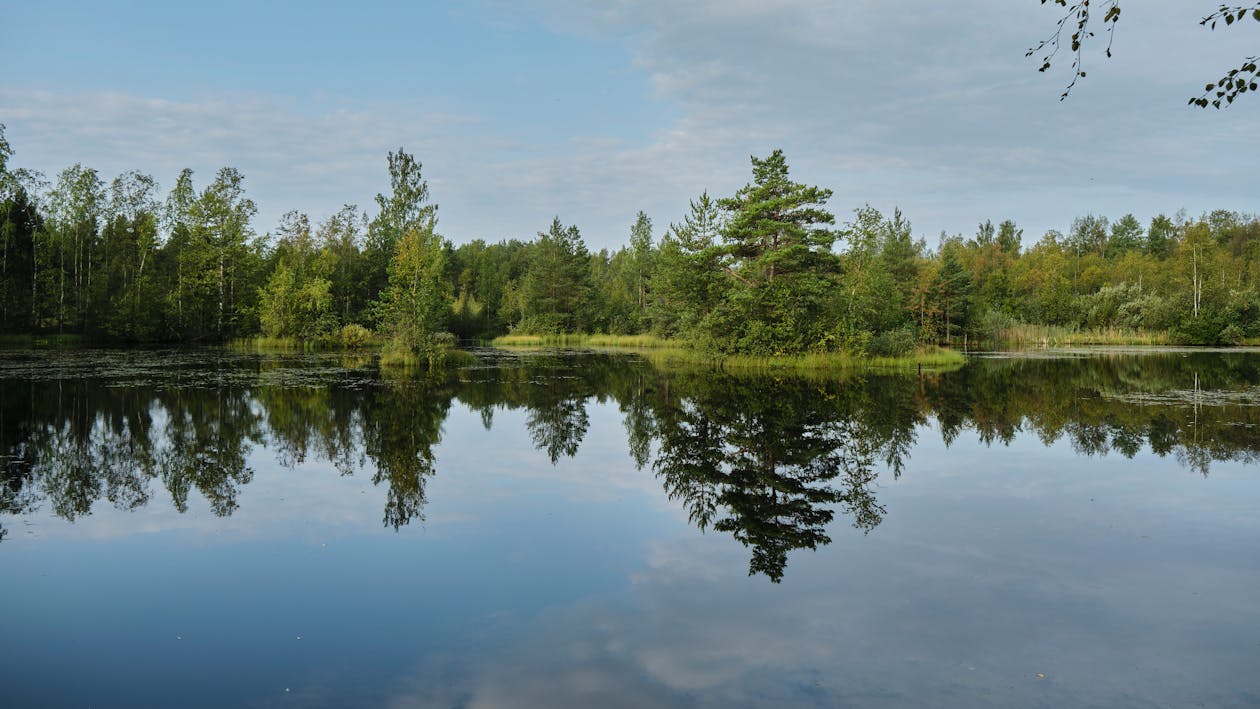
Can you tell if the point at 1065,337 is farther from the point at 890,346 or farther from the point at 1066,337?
the point at 890,346

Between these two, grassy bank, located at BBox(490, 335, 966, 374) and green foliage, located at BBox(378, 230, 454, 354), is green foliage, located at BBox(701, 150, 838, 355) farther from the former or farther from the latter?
green foliage, located at BBox(378, 230, 454, 354)

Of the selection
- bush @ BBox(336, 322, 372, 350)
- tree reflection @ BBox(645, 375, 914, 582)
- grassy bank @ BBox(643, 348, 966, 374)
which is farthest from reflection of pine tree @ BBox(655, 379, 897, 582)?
bush @ BBox(336, 322, 372, 350)

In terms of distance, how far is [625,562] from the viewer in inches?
271

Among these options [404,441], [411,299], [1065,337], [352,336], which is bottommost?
[404,441]

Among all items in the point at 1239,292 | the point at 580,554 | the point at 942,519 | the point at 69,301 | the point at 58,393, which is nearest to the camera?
the point at 580,554

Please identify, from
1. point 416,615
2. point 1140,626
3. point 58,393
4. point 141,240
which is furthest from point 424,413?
point 141,240

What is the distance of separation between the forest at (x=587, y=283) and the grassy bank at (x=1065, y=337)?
0.52 feet

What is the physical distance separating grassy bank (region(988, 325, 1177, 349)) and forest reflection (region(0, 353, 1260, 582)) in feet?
88.1

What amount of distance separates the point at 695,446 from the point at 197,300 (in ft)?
152

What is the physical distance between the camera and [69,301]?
44438 mm

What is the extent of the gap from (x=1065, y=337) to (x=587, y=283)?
128 feet

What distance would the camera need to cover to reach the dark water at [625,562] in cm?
459

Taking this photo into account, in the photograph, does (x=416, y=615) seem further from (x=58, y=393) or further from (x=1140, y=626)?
→ (x=58, y=393)

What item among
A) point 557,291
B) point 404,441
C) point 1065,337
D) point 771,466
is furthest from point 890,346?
point 557,291
